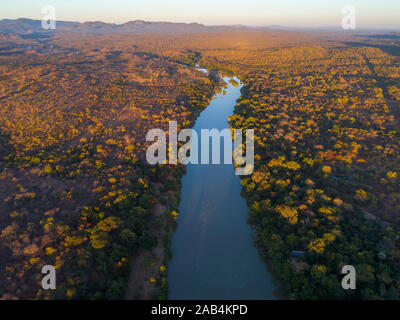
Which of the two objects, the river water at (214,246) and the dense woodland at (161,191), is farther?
the river water at (214,246)

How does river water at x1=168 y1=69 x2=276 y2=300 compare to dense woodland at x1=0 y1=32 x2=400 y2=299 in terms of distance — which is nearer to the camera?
dense woodland at x1=0 y1=32 x2=400 y2=299

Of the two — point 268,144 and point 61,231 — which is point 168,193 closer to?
point 61,231

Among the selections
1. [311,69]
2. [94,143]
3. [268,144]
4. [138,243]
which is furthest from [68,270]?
[311,69]

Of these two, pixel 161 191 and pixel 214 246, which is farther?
pixel 161 191
